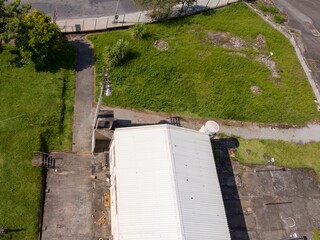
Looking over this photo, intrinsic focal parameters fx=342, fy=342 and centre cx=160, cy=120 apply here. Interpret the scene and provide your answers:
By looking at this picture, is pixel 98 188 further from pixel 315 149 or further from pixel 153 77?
pixel 315 149

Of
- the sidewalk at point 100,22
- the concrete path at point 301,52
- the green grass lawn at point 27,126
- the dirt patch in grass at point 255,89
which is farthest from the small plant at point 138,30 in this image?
the concrete path at point 301,52

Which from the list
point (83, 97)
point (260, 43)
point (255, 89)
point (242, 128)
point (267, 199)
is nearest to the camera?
point (267, 199)

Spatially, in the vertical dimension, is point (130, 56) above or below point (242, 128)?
above

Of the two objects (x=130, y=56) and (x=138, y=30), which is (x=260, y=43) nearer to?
(x=138, y=30)

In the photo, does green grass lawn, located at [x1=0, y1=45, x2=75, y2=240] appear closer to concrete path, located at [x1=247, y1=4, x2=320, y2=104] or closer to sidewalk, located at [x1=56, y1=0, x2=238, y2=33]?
sidewalk, located at [x1=56, y1=0, x2=238, y2=33]

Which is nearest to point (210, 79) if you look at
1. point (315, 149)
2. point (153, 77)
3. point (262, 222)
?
point (153, 77)

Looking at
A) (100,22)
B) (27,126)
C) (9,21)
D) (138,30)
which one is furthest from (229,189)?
(9,21)
